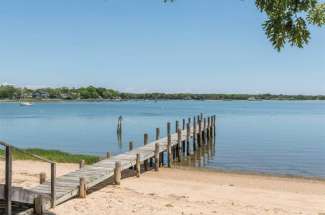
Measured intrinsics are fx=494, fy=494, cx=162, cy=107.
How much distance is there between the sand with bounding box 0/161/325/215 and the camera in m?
14.8

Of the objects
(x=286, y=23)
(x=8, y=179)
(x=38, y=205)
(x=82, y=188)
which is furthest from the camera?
(x=82, y=188)

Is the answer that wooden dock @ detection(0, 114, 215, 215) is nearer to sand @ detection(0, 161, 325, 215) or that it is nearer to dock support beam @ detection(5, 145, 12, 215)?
dock support beam @ detection(5, 145, 12, 215)

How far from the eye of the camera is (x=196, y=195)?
17.7m

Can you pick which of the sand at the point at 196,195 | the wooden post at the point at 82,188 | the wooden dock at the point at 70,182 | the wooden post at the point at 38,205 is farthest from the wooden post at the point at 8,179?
the wooden post at the point at 82,188

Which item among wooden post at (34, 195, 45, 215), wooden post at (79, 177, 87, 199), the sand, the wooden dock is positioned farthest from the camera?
wooden post at (79, 177, 87, 199)

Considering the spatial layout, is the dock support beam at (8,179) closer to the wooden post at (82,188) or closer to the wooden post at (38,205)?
the wooden post at (38,205)

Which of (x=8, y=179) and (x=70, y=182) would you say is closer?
(x=8, y=179)

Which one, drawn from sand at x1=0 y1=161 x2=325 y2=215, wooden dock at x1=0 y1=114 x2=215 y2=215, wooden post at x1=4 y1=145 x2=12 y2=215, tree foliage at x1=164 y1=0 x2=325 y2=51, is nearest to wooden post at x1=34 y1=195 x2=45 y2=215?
wooden dock at x1=0 y1=114 x2=215 y2=215

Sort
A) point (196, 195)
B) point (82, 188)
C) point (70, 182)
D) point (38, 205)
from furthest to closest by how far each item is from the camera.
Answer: point (196, 195) < point (70, 182) < point (82, 188) < point (38, 205)

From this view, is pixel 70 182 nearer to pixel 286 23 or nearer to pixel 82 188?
pixel 82 188

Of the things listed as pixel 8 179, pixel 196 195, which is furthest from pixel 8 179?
pixel 196 195

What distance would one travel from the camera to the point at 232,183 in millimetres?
21359

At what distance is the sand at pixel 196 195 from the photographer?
1476 centimetres

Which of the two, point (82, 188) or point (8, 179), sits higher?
point (8, 179)
